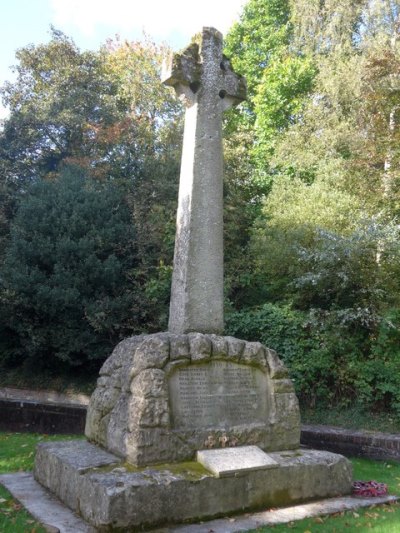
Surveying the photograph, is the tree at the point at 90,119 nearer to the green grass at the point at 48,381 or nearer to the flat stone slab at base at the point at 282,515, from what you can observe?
the green grass at the point at 48,381

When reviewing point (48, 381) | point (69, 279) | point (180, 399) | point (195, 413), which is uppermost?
point (69, 279)

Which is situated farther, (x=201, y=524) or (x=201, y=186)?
(x=201, y=186)

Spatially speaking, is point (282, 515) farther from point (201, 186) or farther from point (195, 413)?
point (201, 186)

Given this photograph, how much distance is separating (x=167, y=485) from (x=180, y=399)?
102 centimetres

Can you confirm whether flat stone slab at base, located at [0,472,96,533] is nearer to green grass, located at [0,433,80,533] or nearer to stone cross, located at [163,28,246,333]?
green grass, located at [0,433,80,533]

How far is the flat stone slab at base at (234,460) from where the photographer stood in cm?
538

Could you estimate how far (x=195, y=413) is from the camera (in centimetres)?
586

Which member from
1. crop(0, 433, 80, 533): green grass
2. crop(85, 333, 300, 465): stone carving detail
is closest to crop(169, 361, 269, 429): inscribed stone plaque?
crop(85, 333, 300, 465): stone carving detail

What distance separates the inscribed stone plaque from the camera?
5805 millimetres

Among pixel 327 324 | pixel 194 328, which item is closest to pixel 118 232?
pixel 327 324

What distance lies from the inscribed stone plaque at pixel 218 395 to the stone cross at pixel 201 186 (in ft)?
1.77

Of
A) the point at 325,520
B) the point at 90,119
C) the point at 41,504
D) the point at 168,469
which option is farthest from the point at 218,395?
the point at 90,119

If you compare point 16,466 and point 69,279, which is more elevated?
point 69,279

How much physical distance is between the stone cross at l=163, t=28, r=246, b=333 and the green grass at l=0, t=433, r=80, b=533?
2510mm
